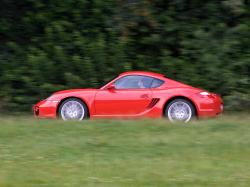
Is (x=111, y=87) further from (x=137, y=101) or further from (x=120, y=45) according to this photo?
(x=120, y=45)

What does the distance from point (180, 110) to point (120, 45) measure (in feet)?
15.9

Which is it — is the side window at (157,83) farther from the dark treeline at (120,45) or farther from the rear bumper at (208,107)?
the dark treeline at (120,45)

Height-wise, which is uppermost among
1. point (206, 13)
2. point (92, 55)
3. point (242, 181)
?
point (206, 13)

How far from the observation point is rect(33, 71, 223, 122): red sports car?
14383mm

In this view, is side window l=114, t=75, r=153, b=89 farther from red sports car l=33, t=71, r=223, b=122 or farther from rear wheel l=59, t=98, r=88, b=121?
rear wheel l=59, t=98, r=88, b=121

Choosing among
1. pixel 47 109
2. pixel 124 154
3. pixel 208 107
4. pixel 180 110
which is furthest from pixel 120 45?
pixel 124 154

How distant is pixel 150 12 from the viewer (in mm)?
19203

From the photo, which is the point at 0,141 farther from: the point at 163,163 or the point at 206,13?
the point at 206,13

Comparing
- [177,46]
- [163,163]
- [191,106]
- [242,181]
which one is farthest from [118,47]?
[242,181]

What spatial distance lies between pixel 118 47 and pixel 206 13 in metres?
3.21

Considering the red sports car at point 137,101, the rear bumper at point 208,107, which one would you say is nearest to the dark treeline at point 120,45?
the rear bumper at point 208,107

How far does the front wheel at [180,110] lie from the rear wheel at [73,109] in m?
2.09

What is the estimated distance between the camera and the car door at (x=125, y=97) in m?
14.8

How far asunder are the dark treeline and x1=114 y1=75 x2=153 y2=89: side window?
3325 millimetres
